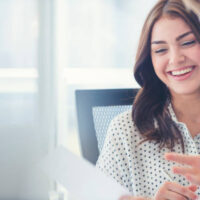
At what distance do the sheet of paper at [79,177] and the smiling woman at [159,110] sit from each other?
0.82ft

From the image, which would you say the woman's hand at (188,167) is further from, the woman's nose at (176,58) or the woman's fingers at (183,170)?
the woman's nose at (176,58)

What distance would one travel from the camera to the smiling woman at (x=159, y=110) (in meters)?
0.45

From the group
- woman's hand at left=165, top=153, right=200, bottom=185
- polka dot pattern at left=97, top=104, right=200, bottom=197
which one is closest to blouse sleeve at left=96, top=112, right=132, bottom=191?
polka dot pattern at left=97, top=104, right=200, bottom=197

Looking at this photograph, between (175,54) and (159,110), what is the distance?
0.30 feet

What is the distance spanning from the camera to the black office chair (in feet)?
1.72

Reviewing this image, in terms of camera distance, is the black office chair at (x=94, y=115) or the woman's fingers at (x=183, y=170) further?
the black office chair at (x=94, y=115)

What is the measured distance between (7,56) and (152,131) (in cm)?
39

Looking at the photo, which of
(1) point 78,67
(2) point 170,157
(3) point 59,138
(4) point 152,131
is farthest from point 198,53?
(1) point 78,67

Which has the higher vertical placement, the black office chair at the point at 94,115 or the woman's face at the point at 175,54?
the woman's face at the point at 175,54

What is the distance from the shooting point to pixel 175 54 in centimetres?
46

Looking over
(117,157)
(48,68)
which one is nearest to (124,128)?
(117,157)

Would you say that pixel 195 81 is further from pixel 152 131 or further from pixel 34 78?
pixel 34 78

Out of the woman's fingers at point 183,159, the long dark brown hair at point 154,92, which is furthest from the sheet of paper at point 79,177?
the long dark brown hair at point 154,92

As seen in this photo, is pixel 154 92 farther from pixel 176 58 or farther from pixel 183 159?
pixel 183 159
